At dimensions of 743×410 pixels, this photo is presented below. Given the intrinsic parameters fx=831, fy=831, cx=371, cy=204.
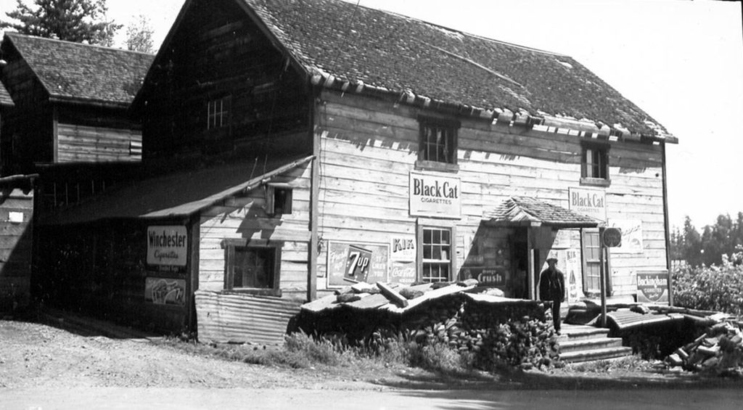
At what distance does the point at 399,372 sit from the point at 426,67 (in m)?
9.57

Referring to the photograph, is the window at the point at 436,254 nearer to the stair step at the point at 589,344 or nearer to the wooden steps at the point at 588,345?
the wooden steps at the point at 588,345

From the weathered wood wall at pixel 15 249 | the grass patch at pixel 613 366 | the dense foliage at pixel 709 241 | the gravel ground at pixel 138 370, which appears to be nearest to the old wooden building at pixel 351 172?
the weathered wood wall at pixel 15 249

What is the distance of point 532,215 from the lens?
20.3 metres

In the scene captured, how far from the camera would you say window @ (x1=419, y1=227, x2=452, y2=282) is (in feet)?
64.5

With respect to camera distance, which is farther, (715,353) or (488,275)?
(488,275)

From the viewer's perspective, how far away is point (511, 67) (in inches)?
978

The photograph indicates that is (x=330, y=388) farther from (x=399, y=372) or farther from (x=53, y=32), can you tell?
(x=53, y=32)

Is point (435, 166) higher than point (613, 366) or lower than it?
higher

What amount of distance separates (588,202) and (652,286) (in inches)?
141

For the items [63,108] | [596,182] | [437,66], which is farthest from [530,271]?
[63,108]

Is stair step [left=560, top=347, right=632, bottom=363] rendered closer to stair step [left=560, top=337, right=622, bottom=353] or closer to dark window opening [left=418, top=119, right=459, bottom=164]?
stair step [left=560, top=337, right=622, bottom=353]

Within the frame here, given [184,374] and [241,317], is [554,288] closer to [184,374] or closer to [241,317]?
[241,317]

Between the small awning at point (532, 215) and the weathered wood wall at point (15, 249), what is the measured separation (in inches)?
446

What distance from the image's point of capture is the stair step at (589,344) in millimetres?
18234
